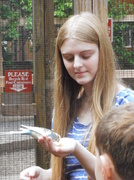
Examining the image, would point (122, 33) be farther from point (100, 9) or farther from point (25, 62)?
point (25, 62)

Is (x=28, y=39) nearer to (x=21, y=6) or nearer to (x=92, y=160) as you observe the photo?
(x=21, y=6)

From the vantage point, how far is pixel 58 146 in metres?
1.84

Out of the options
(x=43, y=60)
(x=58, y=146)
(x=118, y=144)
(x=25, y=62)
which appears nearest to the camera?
(x=118, y=144)

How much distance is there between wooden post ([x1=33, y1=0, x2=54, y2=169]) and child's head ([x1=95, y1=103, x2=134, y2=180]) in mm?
2313

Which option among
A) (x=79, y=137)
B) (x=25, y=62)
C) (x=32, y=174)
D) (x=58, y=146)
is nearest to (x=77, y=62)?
(x=79, y=137)

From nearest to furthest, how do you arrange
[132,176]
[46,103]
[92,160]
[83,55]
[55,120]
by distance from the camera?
1. [132,176]
2. [92,160]
3. [83,55]
4. [55,120]
5. [46,103]

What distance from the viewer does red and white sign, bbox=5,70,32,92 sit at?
3.85 metres

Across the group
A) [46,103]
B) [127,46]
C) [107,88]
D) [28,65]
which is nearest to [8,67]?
[28,65]

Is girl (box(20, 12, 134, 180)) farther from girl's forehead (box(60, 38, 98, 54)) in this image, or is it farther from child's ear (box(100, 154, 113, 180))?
child's ear (box(100, 154, 113, 180))

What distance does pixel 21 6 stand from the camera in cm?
397

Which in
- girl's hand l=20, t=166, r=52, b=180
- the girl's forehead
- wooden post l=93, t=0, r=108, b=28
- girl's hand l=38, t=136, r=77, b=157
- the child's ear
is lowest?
girl's hand l=20, t=166, r=52, b=180

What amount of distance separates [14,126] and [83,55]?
6.59 feet

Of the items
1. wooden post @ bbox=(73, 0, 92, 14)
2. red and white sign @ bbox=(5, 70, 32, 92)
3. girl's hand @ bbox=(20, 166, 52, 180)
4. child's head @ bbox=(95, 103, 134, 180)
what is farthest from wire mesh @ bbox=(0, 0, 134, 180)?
child's head @ bbox=(95, 103, 134, 180)

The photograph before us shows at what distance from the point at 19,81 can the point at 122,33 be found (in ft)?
3.25
